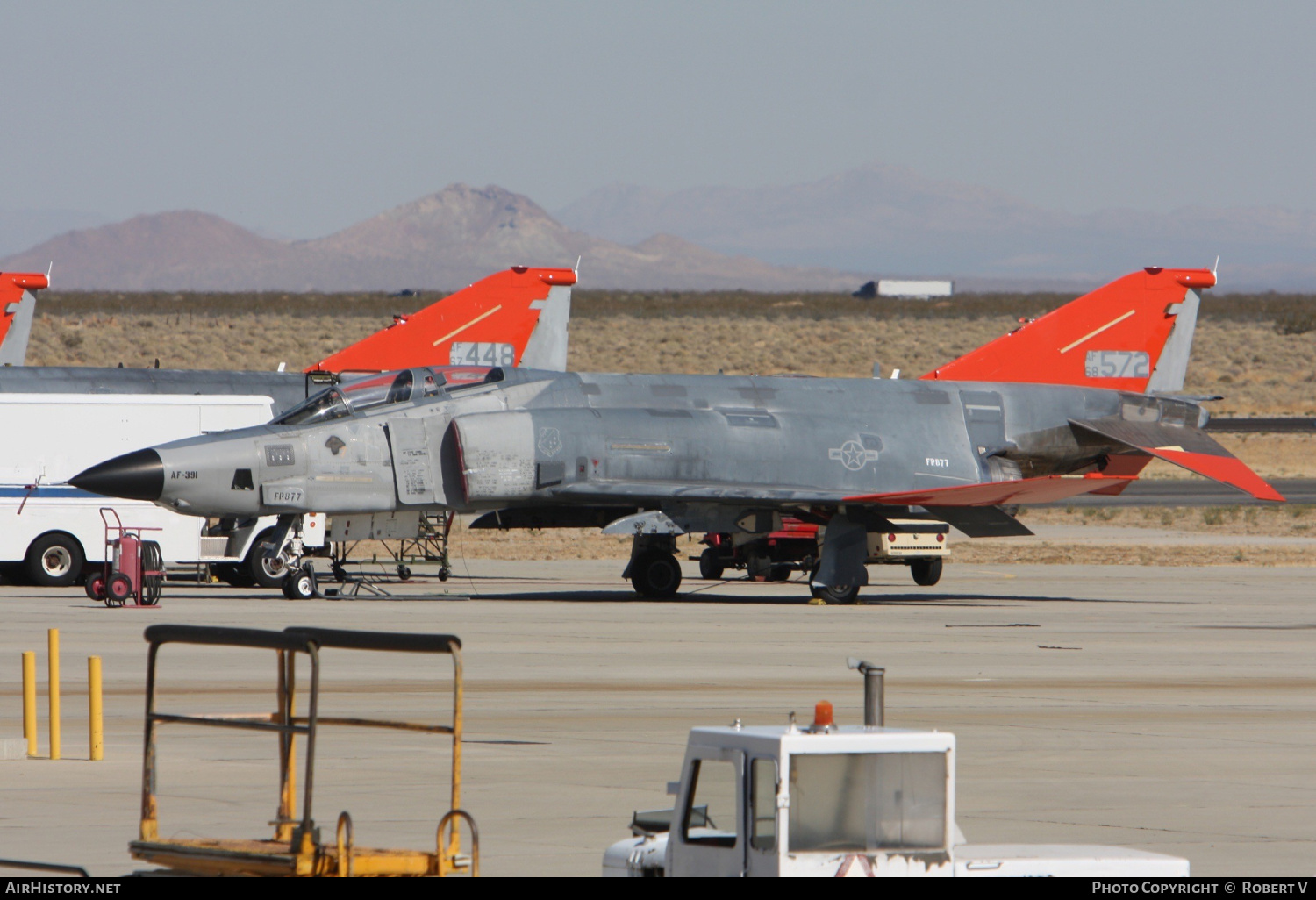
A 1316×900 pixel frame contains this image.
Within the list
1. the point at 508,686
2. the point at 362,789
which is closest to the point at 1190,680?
the point at 508,686

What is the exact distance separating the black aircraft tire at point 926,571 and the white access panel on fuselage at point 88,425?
12.0m

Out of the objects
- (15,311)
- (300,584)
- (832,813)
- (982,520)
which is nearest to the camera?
(832,813)

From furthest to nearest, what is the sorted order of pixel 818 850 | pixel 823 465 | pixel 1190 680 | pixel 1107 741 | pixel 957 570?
pixel 957 570
pixel 823 465
pixel 1190 680
pixel 1107 741
pixel 818 850

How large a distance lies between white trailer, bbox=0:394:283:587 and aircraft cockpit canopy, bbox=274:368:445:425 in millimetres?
3588

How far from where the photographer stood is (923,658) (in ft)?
63.9

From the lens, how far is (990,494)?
85.1 ft

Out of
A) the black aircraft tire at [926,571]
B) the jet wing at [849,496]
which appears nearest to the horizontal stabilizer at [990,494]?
the jet wing at [849,496]

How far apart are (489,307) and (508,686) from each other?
64.5ft

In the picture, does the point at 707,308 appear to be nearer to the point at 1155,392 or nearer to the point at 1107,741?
the point at 1155,392

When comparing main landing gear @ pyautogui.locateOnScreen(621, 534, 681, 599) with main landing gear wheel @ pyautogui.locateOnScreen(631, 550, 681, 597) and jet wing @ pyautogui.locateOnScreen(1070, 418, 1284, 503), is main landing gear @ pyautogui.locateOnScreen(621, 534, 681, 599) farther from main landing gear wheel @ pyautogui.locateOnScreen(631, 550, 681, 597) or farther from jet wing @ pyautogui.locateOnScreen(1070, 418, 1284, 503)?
jet wing @ pyautogui.locateOnScreen(1070, 418, 1284, 503)

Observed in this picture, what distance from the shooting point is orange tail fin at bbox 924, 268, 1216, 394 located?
31141 mm

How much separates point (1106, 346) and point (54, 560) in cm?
1848

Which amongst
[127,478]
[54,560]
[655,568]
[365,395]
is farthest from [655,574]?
[54,560]

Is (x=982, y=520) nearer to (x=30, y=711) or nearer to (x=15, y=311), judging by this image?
(x=30, y=711)
